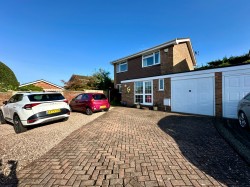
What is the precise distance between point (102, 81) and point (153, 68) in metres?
9.73

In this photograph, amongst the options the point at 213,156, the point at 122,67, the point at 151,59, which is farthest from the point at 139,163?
the point at 122,67

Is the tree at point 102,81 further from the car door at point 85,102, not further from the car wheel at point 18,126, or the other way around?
the car wheel at point 18,126

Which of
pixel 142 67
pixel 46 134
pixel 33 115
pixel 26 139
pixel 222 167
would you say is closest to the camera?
pixel 222 167

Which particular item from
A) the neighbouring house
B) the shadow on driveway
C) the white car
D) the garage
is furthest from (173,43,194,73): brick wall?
the white car

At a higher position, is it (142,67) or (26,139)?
(142,67)

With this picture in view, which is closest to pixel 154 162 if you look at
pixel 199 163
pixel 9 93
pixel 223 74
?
pixel 199 163

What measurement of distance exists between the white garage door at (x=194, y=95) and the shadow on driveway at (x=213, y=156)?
12.3ft

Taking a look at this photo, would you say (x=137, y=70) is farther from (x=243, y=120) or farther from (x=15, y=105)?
(x=15, y=105)

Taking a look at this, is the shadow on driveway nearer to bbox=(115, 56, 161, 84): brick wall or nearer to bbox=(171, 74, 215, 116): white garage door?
bbox=(171, 74, 215, 116): white garage door

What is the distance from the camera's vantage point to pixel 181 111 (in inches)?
397

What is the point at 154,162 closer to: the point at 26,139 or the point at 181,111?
the point at 26,139

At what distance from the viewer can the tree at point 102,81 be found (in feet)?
70.6

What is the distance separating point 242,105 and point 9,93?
1388 cm

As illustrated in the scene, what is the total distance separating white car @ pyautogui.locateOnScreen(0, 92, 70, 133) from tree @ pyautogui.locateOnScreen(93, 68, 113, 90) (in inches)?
569
